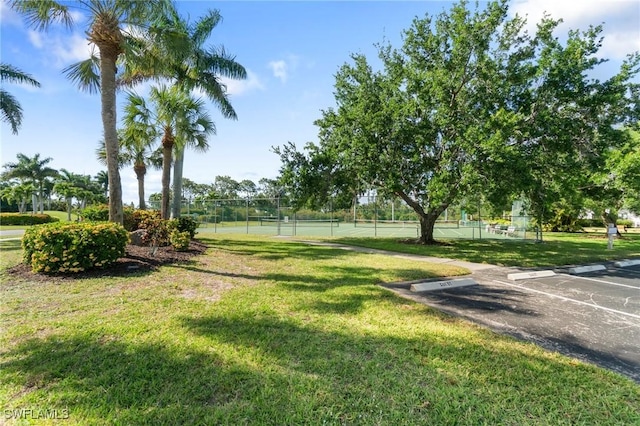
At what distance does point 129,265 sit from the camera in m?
6.85

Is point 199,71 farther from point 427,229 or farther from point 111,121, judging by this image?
point 427,229

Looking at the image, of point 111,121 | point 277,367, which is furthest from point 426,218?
point 277,367

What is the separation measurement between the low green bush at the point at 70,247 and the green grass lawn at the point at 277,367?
98 cm

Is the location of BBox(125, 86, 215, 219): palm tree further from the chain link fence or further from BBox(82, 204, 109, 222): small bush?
the chain link fence

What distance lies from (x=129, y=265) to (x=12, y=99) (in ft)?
43.4

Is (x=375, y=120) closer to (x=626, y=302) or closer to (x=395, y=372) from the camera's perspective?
(x=626, y=302)

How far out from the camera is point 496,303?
5.10 metres

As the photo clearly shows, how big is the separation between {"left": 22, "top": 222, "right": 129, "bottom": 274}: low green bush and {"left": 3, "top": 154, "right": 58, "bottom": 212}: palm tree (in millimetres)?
42840

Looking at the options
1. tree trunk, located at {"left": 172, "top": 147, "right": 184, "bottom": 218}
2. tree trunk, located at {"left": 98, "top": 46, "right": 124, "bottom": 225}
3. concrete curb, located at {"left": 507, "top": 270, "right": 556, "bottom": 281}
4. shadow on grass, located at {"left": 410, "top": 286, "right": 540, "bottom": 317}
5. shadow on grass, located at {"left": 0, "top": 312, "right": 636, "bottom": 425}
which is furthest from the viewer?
tree trunk, located at {"left": 172, "top": 147, "right": 184, "bottom": 218}

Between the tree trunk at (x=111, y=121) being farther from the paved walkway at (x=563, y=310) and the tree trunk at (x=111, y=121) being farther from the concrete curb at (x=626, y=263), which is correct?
the concrete curb at (x=626, y=263)

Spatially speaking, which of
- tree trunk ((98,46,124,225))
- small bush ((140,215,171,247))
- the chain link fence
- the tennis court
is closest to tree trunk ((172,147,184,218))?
small bush ((140,215,171,247))

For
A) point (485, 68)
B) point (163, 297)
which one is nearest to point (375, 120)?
point (485, 68)

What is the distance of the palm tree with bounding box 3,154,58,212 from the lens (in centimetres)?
3697

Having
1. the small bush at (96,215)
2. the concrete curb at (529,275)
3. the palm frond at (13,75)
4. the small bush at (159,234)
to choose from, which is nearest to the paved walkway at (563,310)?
the concrete curb at (529,275)
